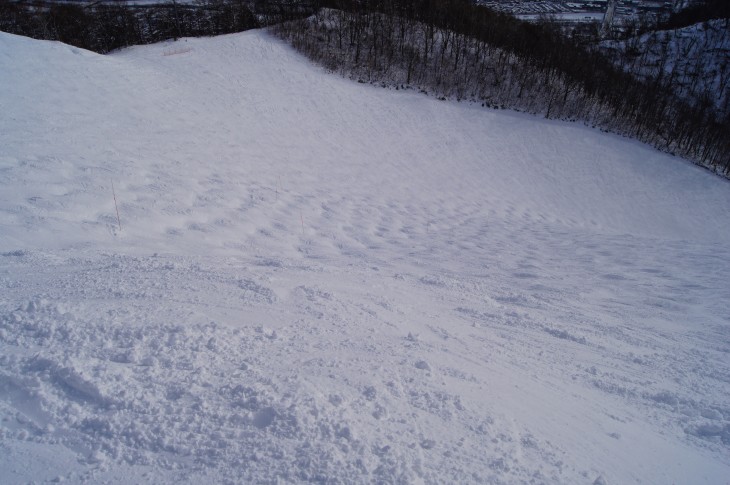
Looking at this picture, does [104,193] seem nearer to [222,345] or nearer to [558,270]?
[222,345]

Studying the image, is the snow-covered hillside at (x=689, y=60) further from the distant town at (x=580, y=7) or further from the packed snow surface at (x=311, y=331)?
the packed snow surface at (x=311, y=331)

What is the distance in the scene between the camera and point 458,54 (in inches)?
862

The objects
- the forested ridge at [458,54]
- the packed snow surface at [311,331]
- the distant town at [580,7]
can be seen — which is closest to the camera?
the packed snow surface at [311,331]

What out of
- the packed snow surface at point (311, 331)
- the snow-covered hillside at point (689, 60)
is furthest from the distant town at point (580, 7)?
the packed snow surface at point (311, 331)

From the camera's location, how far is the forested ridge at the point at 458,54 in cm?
1920

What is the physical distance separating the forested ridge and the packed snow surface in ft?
45.2

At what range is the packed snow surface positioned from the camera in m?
1.86

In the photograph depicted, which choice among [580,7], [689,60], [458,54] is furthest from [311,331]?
[580,7]

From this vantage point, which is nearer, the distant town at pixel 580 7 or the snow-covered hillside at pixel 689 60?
the snow-covered hillside at pixel 689 60

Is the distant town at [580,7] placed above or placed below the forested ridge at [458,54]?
above

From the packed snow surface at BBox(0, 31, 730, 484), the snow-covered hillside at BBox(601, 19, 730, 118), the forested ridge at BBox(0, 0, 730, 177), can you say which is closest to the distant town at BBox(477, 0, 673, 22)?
the snow-covered hillside at BBox(601, 19, 730, 118)

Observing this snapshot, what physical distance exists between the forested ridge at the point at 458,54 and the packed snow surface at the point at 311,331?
45.2 ft

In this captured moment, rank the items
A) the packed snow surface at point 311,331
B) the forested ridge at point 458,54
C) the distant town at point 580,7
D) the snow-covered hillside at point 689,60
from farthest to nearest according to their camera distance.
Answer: the distant town at point 580,7 → the snow-covered hillside at point 689,60 → the forested ridge at point 458,54 → the packed snow surface at point 311,331

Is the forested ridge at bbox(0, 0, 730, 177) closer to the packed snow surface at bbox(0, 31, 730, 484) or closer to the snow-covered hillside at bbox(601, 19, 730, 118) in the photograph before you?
the snow-covered hillside at bbox(601, 19, 730, 118)
